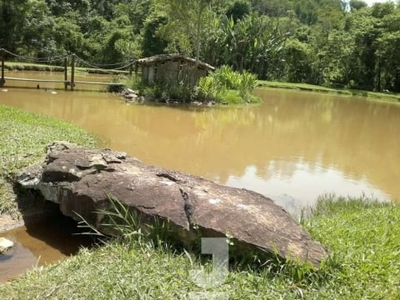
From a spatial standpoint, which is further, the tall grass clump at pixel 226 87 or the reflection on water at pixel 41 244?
the tall grass clump at pixel 226 87

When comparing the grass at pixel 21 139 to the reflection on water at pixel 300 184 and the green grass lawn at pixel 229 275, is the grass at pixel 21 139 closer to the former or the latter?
the green grass lawn at pixel 229 275

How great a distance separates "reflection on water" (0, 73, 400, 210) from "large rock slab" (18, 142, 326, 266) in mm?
2763

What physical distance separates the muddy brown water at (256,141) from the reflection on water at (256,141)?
0.02 m

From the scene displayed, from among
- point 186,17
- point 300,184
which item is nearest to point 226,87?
point 186,17

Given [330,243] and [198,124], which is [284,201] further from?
[198,124]

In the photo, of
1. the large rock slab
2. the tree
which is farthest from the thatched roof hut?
the large rock slab

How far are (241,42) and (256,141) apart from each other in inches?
876

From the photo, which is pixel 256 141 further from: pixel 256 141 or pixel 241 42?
pixel 241 42

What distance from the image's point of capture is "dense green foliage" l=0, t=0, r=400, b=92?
30219 mm

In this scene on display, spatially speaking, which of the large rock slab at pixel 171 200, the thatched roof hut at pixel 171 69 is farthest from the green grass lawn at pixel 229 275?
the thatched roof hut at pixel 171 69

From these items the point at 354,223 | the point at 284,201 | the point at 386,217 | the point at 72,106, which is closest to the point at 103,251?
the point at 354,223

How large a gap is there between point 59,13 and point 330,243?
1445 inches

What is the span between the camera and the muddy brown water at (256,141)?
851 centimetres

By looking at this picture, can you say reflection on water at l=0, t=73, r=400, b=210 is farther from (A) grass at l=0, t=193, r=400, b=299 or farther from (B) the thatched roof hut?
(A) grass at l=0, t=193, r=400, b=299
